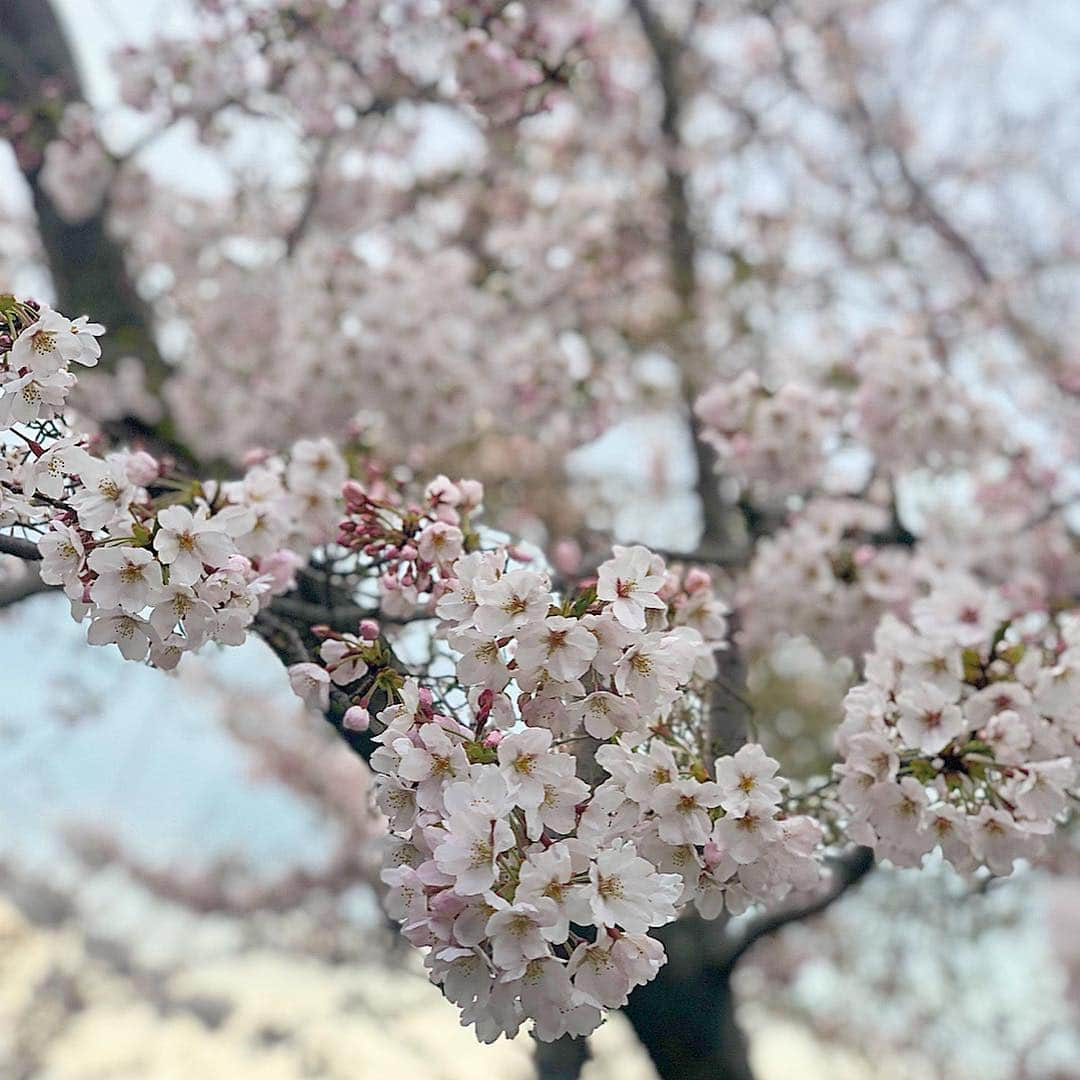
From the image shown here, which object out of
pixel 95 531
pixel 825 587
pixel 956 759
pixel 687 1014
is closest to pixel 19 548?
pixel 95 531

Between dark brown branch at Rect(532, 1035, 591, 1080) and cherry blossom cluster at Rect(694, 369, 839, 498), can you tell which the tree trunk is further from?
cherry blossom cluster at Rect(694, 369, 839, 498)

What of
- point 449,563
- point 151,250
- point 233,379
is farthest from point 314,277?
point 449,563

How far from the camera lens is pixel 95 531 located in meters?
1.25

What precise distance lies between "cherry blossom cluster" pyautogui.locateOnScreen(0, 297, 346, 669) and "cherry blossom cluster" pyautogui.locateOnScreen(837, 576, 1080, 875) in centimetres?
88

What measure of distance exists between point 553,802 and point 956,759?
70 centimetres

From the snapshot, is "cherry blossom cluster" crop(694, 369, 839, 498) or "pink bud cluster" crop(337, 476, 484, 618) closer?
"pink bud cluster" crop(337, 476, 484, 618)

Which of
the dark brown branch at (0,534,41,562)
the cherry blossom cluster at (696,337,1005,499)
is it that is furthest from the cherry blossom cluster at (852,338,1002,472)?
the dark brown branch at (0,534,41,562)

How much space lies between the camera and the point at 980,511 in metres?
3.61

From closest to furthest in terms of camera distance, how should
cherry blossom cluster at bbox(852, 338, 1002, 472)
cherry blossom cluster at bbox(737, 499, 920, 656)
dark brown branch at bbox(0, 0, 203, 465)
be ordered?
cherry blossom cluster at bbox(737, 499, 920, 656)
cherry blossom cluster at bbox(852, 338, 1002, 472)
dark brown branch at bbox(0, 0, 203, 465)

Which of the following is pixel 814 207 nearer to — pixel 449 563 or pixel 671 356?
pixel 671 356

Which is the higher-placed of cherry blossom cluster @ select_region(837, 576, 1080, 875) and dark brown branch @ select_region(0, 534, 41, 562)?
dark brown branch @ select_region(0, 534, 41, 562)

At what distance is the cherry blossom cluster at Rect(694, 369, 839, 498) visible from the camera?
2.76 m

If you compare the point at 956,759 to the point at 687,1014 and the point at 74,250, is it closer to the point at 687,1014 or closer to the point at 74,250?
the point at 687,1014

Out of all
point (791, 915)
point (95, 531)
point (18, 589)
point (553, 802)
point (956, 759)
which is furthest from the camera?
point (791, 915)
